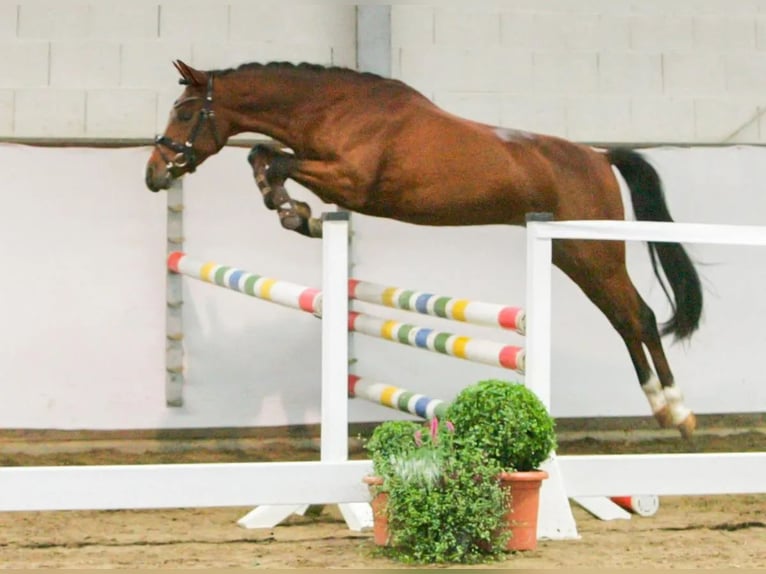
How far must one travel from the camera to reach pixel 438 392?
3693mm

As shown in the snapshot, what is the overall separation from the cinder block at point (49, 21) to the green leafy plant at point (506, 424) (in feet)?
6.66

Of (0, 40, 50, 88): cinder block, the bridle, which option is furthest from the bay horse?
(0, 40, 50, 88): cinder block

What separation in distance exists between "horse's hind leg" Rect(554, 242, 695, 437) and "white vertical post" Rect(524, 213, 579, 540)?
1.17 m

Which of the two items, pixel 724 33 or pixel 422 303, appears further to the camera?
pixel 724 33

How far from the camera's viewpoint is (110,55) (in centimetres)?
355

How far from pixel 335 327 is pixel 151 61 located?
5.16 feet

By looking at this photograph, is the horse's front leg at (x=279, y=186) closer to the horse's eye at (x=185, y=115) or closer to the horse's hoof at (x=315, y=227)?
the horse's hoof at (x=315, y=227)

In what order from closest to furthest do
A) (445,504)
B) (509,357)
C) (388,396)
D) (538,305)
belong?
(445,504) < (538,305) < (509,357) < (388,396)

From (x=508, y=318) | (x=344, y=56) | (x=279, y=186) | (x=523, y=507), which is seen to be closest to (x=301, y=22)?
(x=344, y=56)

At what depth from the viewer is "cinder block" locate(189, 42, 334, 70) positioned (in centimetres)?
359

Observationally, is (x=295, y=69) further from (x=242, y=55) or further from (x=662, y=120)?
(x=662, y=120)

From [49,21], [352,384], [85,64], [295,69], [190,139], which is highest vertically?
[49,21]

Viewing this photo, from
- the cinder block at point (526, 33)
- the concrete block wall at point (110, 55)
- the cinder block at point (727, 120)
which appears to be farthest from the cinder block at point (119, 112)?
the cinder block at point (727, 120)

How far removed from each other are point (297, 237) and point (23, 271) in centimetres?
85
